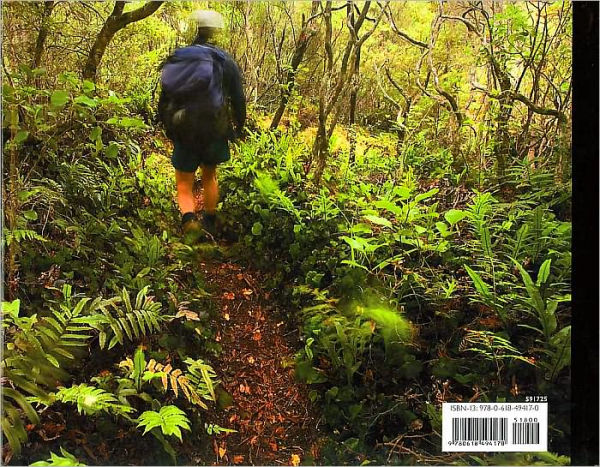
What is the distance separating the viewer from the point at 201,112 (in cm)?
151

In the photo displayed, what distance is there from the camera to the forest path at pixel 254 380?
1.46 m

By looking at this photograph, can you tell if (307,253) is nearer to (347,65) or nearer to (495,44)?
(347,65)

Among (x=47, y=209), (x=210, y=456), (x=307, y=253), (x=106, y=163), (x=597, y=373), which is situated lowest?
(x=210, y=456)

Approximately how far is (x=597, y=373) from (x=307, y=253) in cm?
92

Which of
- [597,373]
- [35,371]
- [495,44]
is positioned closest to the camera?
[35,371]

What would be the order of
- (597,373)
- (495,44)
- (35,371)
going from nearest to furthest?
(35,371) < (597,373) < (495,44)

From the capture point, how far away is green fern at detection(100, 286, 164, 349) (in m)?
1.44

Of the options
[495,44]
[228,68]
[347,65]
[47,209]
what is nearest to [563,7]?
[495,44]

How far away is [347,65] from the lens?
5.26ft

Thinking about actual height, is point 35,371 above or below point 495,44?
below

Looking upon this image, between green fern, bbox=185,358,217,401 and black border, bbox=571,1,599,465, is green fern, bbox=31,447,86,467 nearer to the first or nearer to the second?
green fern, bbox=185,358,217,401

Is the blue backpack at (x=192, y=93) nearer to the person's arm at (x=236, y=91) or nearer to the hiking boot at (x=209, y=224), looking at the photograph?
the person's arm at (x=236, y=91)

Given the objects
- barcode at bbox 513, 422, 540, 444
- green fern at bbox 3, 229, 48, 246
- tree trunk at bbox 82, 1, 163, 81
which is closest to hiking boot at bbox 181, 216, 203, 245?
green fern at bbox 3, 229, 48, 246

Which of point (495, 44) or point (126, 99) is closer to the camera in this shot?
point (126, 99)
